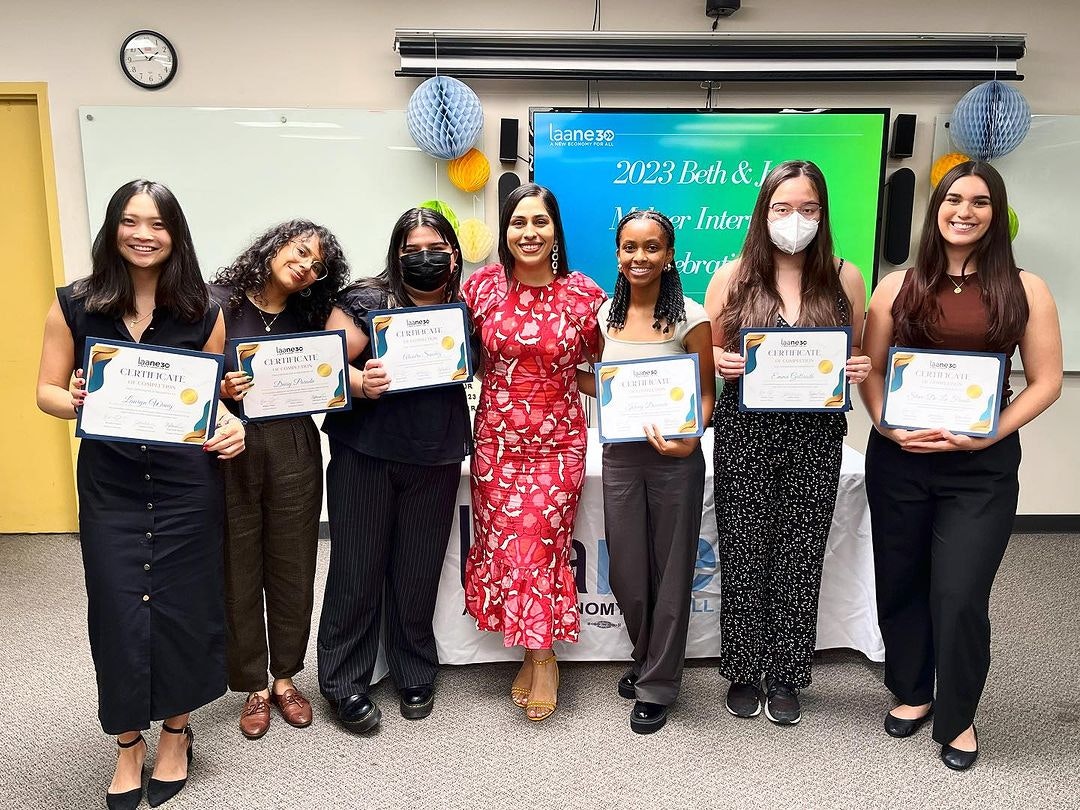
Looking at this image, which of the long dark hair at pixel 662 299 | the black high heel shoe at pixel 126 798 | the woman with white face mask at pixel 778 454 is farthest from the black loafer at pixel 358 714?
the long dark hair at pixel 662 299

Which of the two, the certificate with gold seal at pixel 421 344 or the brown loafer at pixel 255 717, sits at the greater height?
the certificate with gold seal at pixel 421 344

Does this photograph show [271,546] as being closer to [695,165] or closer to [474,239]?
[474,239]

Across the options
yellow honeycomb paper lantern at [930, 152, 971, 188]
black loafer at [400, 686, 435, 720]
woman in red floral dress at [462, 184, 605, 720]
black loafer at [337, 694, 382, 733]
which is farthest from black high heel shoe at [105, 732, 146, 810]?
yellow honeycomb paper lantern at [930, 152, 971, 188]

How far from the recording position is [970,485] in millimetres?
1960

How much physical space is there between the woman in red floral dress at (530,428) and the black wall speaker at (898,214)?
218 centimetres

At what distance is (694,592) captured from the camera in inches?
101

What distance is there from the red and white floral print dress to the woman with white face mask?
0.42 m

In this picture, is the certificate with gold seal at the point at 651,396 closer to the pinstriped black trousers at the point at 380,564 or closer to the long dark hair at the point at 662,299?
the long dark hair at the point at 662,299

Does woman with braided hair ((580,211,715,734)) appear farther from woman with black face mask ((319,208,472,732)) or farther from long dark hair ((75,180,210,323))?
Result: long dark hair ((75,180,210,323))

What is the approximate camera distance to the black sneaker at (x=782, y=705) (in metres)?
2.23

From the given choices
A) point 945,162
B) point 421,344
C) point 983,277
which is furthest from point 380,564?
point 945,162

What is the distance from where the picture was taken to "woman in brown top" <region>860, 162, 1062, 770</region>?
1.89 m

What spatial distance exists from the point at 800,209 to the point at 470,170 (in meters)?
1.91

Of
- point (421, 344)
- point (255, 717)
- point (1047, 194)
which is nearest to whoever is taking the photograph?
point (421, 344)
